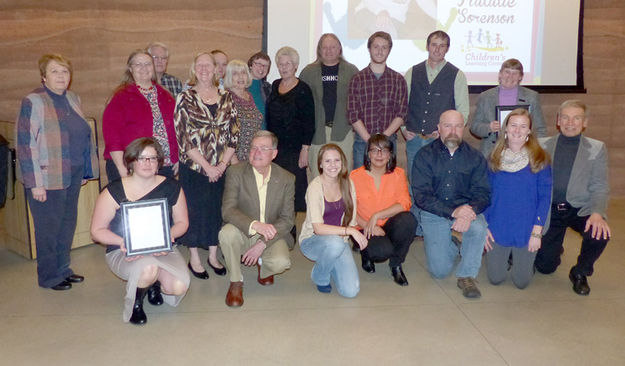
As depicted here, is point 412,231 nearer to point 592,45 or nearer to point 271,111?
point 271,111

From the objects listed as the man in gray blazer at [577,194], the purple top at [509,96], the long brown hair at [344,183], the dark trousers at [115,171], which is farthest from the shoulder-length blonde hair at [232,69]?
the man in gray blazer at [577,194]

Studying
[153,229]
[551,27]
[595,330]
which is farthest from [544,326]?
[551,27]

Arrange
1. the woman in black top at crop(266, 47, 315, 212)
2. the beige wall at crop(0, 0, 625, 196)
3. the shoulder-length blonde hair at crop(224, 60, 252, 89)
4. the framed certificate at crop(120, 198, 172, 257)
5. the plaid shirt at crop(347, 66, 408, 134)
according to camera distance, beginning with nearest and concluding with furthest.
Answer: the framed certificate at crop(120, 198, 172, 257) < the shoulder-length blonde hair at crop(224, 60, 252, 89) < the woman in black top at crop(266, 47, 315, 212) < the plaid shirt at crop(347, 66, 408, 134) < the beige wall at crop(0, 0, 625, 196)

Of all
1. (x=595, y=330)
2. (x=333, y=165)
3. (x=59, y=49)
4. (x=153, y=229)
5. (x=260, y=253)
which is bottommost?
(x=595, y=330)

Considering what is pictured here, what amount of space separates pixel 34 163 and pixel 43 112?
32 cm

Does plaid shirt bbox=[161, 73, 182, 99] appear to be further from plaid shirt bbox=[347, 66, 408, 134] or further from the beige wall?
the beige wall

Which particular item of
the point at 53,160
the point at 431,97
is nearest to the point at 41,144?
the point at 53,160

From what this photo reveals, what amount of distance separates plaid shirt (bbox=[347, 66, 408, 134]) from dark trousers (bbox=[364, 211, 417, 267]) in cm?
98

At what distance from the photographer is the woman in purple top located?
11.7 ft

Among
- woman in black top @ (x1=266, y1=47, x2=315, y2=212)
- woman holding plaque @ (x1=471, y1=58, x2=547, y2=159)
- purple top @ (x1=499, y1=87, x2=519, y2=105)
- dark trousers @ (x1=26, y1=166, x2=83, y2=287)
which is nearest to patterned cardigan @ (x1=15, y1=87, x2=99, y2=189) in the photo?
dark trousers @ (x1=26, y1=166, x2=83, y2=287)

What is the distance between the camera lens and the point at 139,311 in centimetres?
315

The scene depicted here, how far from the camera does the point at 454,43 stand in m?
5.95

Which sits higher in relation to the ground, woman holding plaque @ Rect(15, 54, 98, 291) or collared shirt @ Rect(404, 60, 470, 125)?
collared shirt @ Rect(404, 60, 470, 125)

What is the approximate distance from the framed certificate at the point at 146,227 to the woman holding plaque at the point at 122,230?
5 cm
